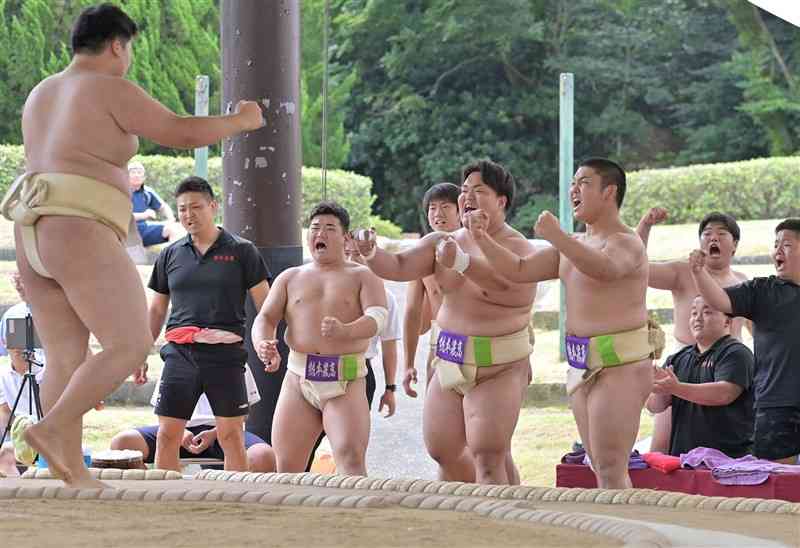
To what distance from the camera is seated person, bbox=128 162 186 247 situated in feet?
26.5

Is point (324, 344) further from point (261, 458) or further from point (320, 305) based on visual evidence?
point (261, 458)

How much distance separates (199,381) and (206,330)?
17cm

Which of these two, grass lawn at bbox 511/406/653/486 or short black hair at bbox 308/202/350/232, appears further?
grass lawn at bbox 511/406/653/486

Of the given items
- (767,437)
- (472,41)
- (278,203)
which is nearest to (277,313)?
(278,203)

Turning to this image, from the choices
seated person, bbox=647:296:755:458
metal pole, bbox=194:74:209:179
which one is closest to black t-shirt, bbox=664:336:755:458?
seated person, bbox=647:296:755:458

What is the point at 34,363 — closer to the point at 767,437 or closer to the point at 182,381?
the point at 182,381

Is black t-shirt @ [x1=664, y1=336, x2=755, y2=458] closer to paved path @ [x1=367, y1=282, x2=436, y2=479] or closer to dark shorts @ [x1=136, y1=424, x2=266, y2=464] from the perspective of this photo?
dark shorts @ [x1=136, y1=424, x2=266, y2=464]

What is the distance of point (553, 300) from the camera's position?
1020 centimetres

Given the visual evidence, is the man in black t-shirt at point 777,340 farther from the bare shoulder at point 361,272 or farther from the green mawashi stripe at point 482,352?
the bare shoulder at point 361,272

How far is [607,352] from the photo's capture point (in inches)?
146

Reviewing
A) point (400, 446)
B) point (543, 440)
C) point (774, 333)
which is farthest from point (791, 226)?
point (400, 446)

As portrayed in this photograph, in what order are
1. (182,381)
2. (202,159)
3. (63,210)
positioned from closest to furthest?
(63,210) < (182,381) < (202,159)

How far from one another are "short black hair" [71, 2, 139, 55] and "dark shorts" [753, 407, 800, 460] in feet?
7.25

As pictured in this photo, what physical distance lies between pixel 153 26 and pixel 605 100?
16.8 feet
